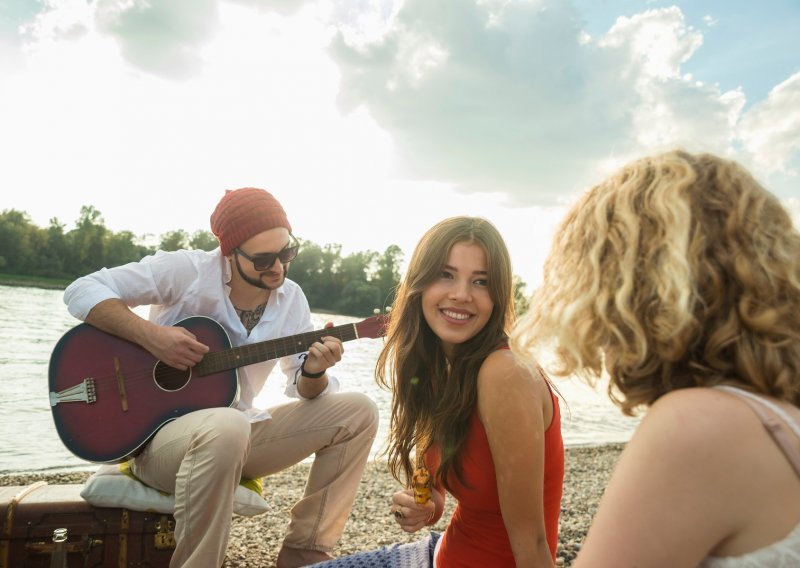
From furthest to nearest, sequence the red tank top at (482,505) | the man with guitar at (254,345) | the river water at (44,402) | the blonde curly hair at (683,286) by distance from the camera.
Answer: the river water at (44,402)
the man with guitar at (254,345)
the red tank top at (482,505)
the blonde curly hair at (683,286)

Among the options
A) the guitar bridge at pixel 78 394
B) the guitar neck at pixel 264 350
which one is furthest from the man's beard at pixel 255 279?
the guitar bridge at pixel 78 394

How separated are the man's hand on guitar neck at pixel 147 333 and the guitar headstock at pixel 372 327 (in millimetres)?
959

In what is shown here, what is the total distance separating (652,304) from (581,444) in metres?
10.0

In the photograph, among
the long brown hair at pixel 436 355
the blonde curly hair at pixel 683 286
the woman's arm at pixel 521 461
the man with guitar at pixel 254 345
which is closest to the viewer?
the blonde curly hair at pixel 683 286

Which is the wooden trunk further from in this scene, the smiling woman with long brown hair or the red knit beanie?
the red knit beanie

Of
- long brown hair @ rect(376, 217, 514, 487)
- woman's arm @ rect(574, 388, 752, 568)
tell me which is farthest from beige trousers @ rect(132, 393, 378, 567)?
woman's arm @ rect(574, 388, 752, 568)

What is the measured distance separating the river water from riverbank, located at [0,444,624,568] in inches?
30.6

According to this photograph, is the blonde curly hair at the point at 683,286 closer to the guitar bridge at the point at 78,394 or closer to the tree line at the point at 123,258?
the guitar bridge at the point at 78,394

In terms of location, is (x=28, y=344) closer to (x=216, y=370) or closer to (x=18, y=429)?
(x=18, y=429)

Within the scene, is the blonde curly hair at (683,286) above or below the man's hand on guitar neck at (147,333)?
above

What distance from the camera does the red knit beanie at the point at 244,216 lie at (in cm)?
377

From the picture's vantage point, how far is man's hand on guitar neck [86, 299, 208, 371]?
3.48 m

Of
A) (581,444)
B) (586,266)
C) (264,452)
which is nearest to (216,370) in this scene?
(264,452)

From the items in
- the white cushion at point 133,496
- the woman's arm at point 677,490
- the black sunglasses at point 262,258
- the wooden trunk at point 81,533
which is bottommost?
the wooden trunk at point 81,533
